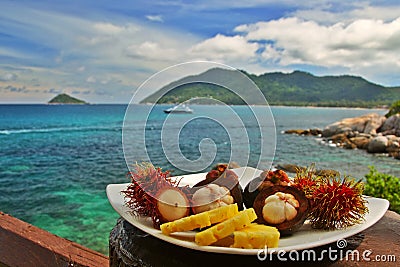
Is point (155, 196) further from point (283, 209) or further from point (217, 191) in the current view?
point (283, 209)

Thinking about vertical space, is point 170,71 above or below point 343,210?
above

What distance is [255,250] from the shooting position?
2.70 feet

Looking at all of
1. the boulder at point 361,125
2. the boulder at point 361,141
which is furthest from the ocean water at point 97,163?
the boulder at point 361,125

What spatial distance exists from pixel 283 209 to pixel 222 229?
23 centimetres

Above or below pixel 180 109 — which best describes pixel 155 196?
below

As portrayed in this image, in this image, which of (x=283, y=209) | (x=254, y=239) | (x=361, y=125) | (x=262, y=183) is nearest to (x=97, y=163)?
(x=361, y=125)

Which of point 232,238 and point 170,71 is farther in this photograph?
point 170,71

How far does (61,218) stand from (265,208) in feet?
25.8

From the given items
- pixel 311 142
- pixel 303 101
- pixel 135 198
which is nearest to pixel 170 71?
pixel 135 198

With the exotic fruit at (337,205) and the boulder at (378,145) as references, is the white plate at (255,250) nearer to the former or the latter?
the exotic fruit at (337,205)

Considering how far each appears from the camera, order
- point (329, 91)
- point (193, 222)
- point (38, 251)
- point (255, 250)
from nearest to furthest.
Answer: point (255, 250) < point (193, 222) < point (38, 251) < point (329, 91)

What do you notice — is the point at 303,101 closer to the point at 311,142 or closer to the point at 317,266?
the point at 311,142

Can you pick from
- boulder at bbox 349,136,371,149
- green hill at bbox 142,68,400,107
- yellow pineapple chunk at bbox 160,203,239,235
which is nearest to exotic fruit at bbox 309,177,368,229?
yellow pineapple chunk at bbox 160,203,239,235

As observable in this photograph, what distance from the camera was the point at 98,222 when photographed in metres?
7.51
